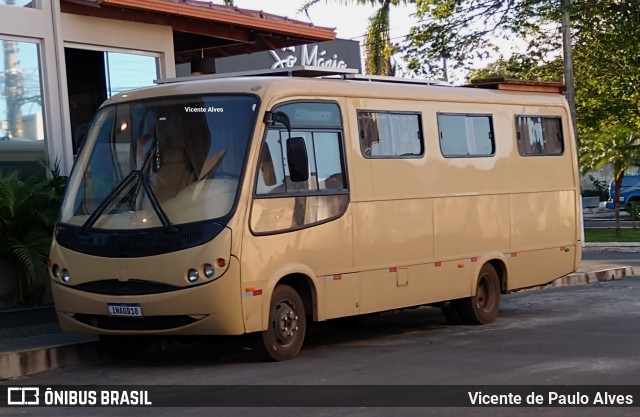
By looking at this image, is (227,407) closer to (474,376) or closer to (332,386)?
(332,386)

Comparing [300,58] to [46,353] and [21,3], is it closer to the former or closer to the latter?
[21,3]

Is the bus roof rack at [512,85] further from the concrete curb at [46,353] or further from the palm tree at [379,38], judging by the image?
the palm tree at [379,38]

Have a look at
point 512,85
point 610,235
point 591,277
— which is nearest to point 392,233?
point 512,85

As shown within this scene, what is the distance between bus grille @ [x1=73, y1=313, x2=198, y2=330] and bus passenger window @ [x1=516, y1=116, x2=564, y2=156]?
21.3ft

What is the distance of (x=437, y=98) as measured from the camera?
14453mm

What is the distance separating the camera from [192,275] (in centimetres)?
1106

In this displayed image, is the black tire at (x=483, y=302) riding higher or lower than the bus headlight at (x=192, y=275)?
lower

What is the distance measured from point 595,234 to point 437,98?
20.5 meters

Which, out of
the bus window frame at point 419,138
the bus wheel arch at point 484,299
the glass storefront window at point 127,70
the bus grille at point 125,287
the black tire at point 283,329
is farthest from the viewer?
the glass storefront window at point 127,70

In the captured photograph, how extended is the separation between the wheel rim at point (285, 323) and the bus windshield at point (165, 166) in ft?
4.14

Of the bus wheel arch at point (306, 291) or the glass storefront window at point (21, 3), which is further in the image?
the glass storefront window at point (21, 3)

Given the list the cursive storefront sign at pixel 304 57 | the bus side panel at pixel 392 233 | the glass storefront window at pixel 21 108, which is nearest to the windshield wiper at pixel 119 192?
the bus side panel at pixel 392 233

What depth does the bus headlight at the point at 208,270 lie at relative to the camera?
11031mm

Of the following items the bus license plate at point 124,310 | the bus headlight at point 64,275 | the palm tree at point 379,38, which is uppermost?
the palm tree at point 379,38
